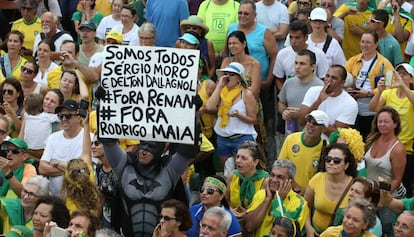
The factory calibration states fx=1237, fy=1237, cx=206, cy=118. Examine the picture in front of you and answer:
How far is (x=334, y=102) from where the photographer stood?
13062 millimetres

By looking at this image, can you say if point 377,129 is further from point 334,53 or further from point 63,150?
point 63,150

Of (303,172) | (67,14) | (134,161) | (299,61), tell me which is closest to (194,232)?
(134,161)

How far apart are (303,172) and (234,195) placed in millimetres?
899

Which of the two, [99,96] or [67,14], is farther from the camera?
[67,14]

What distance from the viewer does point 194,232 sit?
1105 centimetres

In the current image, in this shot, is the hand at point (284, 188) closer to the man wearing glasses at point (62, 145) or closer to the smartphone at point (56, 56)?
the man wearing glasses at point (62, 145)

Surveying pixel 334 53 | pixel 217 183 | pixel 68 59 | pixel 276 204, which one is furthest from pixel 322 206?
pixel 68 59

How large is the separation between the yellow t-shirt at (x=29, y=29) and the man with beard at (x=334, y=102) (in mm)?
4738

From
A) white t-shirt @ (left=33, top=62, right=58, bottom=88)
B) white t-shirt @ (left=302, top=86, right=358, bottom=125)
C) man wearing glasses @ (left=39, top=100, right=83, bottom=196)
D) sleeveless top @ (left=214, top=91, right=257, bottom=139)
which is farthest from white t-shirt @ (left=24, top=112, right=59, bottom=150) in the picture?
white t-shirt @ (left=302, top=86, right=358, bottom=125)

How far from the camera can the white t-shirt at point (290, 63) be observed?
559 inches

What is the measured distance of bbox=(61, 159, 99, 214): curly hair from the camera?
11.5 meters

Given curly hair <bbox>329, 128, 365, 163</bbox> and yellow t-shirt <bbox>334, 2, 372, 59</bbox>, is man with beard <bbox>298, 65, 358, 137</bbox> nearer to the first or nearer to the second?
curly hair <bbox>329, 128, 365, 163</bbox>

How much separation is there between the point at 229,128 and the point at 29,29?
433 centimetres

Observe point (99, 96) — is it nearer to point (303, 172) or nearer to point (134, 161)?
point (134, 161)
